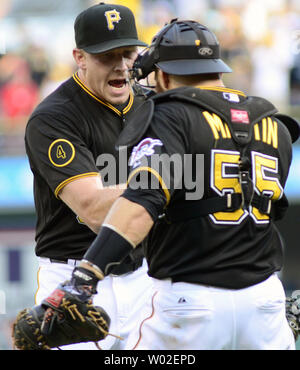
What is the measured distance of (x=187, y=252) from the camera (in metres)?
3.20

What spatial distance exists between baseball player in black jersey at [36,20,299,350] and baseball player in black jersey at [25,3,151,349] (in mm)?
953

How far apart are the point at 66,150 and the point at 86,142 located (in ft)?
0.65

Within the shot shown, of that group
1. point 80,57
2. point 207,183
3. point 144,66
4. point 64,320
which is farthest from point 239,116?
point 80,57

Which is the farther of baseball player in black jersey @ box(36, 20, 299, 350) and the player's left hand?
baseball player in black jersey @ box(36, 20, 299, 350)

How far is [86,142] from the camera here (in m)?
4.25

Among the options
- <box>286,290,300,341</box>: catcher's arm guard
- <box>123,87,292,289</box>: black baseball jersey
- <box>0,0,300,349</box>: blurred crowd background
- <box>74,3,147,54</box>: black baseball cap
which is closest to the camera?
<box>123,87,292,289</box>: black baseball jersey

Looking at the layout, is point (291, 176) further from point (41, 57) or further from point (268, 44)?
point (41, 57)

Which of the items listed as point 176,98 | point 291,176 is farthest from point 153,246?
point 291,176

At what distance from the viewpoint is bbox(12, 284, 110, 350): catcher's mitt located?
2.94 meters

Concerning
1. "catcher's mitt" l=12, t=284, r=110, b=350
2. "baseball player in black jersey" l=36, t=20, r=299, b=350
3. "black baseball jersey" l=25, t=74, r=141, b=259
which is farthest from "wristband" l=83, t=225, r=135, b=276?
"black baseball jersey" l=25, t=74, r=141, b=259

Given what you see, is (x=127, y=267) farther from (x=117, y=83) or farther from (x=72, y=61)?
(x=72, y=61)

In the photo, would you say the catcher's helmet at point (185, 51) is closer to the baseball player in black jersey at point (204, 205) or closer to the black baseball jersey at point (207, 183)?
the baseball player in black jersey at point (204, 205)
